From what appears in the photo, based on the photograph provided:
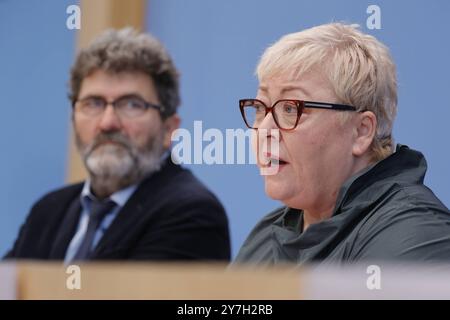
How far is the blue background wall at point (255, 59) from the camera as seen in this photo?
1.59 meters

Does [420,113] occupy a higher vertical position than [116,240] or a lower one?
higher

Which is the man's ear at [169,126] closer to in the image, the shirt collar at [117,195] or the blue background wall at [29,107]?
the shirt collar at [117,195]

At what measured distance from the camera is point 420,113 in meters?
1.60

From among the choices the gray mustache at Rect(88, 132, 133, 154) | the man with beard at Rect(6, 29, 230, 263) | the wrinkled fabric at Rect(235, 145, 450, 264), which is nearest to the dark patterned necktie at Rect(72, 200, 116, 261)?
the man with beard at Rect(6, 29, 230, 263)

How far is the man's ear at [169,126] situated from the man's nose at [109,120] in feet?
0.39

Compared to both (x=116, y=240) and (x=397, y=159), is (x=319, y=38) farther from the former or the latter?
(x=116, y=240)

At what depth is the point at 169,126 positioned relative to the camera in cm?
197

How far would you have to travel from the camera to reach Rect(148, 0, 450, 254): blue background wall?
62.6 inches

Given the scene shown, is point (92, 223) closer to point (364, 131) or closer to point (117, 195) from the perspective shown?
point (117, 195)

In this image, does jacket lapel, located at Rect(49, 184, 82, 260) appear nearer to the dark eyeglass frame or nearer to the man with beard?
the man with beard

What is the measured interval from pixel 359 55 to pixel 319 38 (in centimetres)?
8

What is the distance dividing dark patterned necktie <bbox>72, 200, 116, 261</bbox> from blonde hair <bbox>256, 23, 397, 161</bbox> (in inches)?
24.0

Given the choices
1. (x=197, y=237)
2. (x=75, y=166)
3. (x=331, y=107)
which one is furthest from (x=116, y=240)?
(x=331, y=107)

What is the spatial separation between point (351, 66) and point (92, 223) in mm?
771
